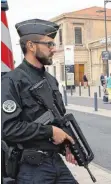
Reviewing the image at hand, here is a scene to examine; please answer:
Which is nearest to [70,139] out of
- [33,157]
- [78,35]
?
[33,157]

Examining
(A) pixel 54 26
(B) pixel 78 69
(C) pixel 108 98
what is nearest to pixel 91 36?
(B) pixel 78 69

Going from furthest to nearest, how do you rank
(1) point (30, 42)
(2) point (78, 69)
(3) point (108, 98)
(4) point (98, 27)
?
(4) point (98, 27)
(2) point (78, 69)
(3) point (108, 98)
(1) point (30, 42)

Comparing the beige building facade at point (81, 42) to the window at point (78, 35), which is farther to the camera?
the window at point (78, 35)

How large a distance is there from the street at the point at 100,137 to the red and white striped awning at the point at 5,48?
370 centimetres

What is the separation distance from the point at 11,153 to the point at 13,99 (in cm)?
36

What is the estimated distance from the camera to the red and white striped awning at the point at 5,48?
3303 mm

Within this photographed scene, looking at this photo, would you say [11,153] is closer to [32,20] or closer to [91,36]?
[32,20]

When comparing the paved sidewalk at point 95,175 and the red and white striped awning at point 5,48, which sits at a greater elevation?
the red and white striped awning at point 5,48

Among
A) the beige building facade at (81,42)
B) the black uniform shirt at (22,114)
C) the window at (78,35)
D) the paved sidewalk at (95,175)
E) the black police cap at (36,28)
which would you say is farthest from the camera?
the window at (78,35)

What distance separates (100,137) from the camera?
32.7ft

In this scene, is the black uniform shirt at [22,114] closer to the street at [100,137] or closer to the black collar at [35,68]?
the black collar at [35,68]

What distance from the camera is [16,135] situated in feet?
8.70

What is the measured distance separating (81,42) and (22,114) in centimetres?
5977

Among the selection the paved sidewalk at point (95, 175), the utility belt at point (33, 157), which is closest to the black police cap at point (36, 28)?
the utility belt at point (33, 157)
